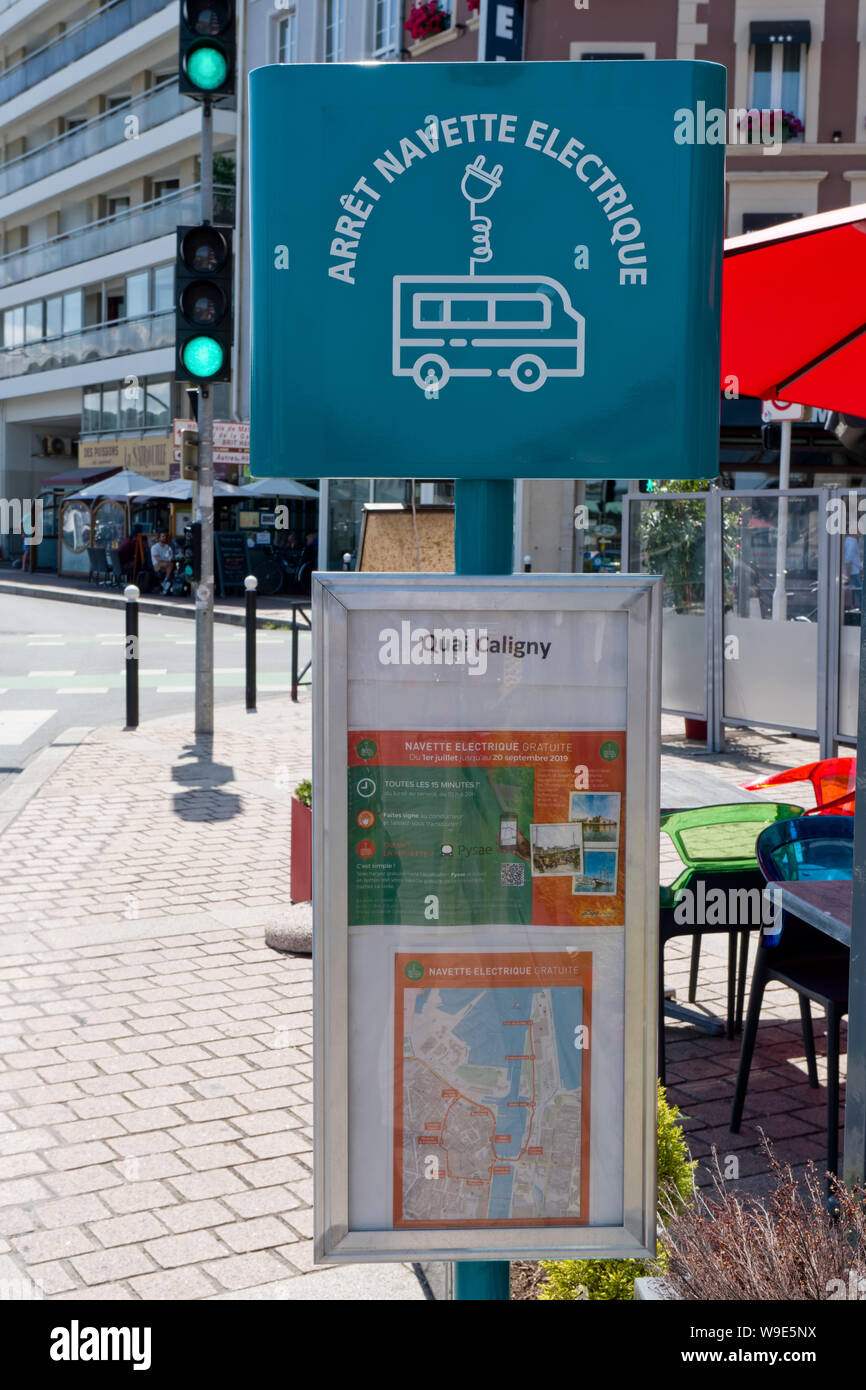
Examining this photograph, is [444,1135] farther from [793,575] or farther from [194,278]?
[793,575]

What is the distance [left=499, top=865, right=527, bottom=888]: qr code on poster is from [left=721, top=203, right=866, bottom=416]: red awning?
2.72 m

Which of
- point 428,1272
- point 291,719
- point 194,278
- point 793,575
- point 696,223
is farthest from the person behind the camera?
point 291,719

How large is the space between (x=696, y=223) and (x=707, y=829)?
3.18m

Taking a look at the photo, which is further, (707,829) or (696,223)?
(707,829)

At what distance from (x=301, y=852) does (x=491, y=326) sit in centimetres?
377

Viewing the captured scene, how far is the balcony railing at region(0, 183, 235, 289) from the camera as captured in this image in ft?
127

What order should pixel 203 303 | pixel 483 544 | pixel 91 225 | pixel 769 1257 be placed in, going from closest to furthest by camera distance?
pixel 769 1257
pixel 483 544
pixel 203 303
pixel 91 225

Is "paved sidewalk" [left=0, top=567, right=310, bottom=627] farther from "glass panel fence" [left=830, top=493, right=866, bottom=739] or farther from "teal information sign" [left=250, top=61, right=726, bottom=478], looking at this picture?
"teal information sign" [left=250, top=61, right=726, bottom=478]

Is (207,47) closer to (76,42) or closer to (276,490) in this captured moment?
(276,490)

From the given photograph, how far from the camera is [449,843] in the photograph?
2.55 meters

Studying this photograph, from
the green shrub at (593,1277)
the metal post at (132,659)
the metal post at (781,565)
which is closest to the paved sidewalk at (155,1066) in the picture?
the green shrub at (593,1277)

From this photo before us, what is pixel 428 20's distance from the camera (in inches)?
1064

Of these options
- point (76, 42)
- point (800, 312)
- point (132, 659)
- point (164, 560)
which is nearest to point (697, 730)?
point (132, 659)

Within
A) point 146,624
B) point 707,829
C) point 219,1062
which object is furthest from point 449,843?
point 146,624
